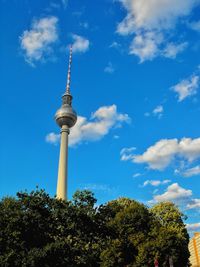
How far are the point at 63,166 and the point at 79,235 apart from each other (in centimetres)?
6081

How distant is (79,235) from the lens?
52.8m

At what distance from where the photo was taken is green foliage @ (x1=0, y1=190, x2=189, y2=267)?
45.2 metres

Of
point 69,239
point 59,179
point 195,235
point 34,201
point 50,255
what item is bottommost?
point 50,255

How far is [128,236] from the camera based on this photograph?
5641 centimetres

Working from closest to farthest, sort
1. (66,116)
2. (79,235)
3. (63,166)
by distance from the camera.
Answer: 1. (79,235)
2. (63,166)
3. (66,116)

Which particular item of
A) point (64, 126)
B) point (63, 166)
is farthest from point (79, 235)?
point (64, 126)

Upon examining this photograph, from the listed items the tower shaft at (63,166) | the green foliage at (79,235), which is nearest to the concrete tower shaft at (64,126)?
the tower shaft at (63,166)

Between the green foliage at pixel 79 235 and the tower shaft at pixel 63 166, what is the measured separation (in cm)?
4747

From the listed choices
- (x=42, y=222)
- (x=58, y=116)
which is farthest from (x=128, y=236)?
(x=58, y=116)

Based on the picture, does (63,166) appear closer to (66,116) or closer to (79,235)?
(66,116)

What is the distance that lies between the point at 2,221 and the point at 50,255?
678 centimetres

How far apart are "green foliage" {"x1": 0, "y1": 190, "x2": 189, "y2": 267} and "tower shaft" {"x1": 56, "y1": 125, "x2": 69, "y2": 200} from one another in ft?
156

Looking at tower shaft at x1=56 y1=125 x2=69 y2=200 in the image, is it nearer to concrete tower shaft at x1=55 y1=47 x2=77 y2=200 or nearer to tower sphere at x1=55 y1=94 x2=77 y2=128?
concrete tower shaft at x1=55 y1=47 x2=77 y2=200

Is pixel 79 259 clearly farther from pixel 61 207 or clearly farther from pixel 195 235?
pixel 195 235
